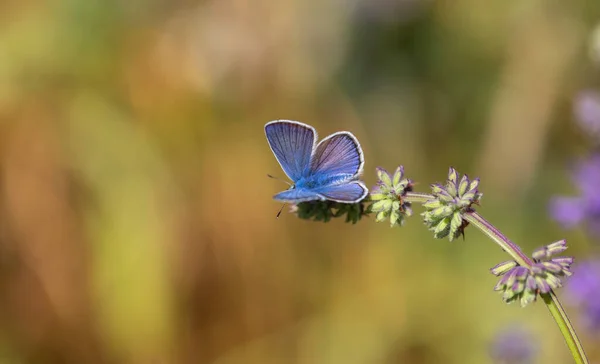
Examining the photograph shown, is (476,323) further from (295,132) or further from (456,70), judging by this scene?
(295,132)

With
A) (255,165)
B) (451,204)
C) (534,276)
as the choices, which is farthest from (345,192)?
(255,165)

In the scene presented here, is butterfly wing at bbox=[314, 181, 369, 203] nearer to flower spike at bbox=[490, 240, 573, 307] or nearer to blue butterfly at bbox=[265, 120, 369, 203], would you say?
blue butterfly at bbox=[265, 120, 369, 203]

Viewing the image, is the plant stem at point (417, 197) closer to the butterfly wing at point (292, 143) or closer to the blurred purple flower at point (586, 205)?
the butterfly wing at point (292, 143)

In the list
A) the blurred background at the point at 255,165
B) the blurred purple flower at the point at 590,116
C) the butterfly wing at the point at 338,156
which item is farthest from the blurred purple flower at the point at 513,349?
the butterfly wing at the point at 338,156

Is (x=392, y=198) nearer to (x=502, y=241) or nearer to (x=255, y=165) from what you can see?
(x=502, y=241)

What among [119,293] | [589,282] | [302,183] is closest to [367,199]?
[302,183]

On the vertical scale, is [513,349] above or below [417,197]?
below

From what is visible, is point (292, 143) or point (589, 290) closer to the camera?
point (292, 143)
